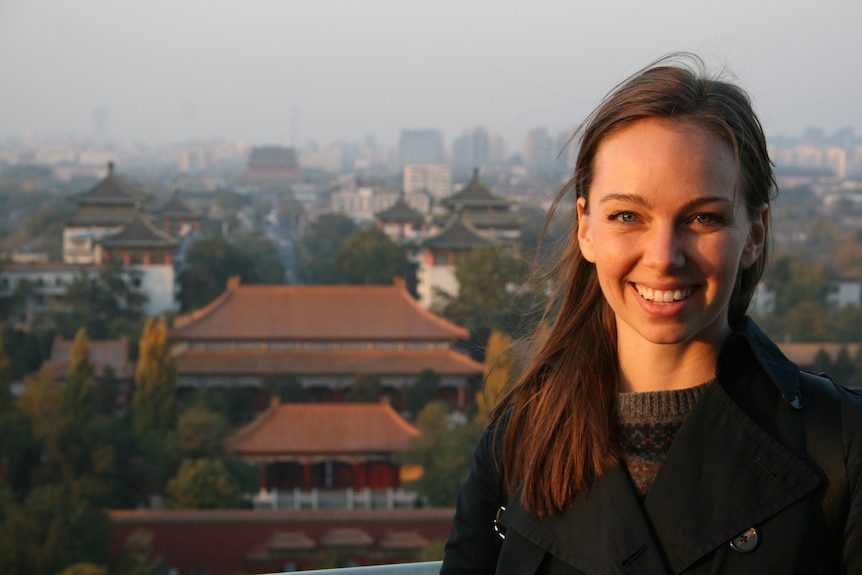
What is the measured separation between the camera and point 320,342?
616 inches

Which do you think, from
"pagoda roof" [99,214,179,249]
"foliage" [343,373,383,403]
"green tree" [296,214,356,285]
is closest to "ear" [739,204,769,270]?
"foliage" [343,373,383,403]

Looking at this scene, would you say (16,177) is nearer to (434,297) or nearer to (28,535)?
(434,297)

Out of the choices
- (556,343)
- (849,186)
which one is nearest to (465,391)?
(556,343)

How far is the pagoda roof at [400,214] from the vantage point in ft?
91.9

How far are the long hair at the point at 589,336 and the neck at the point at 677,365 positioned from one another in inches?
1.6

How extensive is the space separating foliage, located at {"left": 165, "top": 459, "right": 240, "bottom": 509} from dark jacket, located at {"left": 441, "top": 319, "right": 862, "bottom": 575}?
361 inches

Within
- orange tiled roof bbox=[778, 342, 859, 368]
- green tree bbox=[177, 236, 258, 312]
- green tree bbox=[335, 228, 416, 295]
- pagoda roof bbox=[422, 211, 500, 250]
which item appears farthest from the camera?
green tree bbox=[335, 228, 416, 295]

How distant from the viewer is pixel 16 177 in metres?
67.6

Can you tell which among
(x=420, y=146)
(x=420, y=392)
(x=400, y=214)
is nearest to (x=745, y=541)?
(x=420, y=392)

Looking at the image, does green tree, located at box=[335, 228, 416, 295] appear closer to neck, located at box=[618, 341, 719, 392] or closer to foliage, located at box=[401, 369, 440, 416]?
foliage, located at box=[401, 369, 440, 416]

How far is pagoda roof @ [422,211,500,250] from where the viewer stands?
20375 millimetres

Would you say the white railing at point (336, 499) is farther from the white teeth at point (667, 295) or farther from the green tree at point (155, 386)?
the white teeth at point (667, 295)

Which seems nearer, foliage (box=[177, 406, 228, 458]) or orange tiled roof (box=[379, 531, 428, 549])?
orange tiled roof (box=[379, 531, 428, 549])

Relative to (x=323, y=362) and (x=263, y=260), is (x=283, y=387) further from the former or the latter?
(x=263, y=260)
